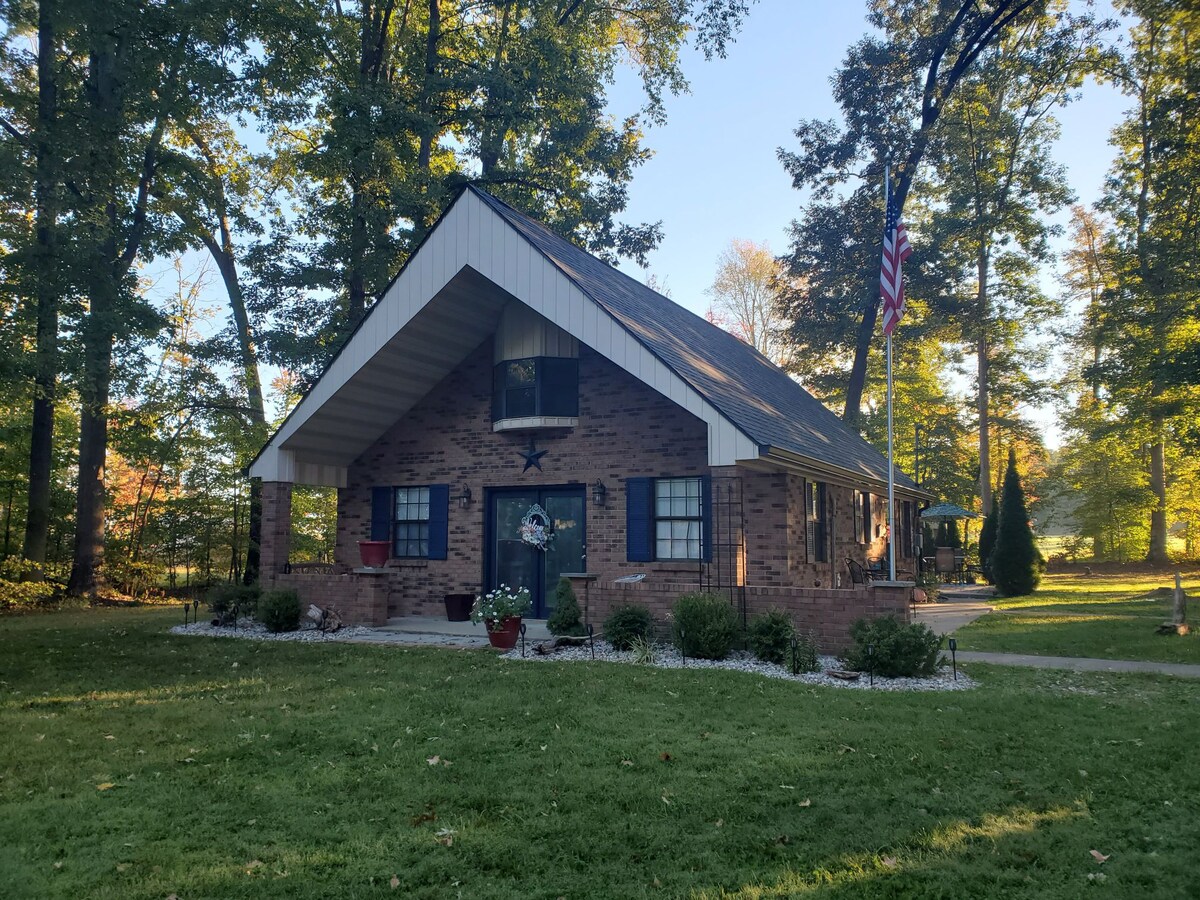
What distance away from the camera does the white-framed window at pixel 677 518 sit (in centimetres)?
1270

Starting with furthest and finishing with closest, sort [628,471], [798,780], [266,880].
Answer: [628,471] → [798,780] → [266,880]

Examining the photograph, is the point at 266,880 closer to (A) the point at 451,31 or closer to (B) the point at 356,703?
(B) the point at 356,703

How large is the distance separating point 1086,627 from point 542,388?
32.0 feet

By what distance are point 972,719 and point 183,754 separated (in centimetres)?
626

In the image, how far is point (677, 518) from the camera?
1280cm

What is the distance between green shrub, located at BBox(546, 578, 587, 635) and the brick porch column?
5.12 metres

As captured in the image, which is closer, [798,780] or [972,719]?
[798,780]

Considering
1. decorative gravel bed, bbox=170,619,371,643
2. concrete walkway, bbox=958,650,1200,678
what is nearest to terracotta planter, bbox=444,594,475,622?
decorative gravel bed, bbox=170,619,371,643

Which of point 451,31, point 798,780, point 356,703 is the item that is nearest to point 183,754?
point 356,703

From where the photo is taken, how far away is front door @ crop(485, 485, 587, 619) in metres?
13.8

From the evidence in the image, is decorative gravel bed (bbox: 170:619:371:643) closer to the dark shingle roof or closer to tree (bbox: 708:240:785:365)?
the dark shingle roof

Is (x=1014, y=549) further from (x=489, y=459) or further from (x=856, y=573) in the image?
(x=489, y=459)

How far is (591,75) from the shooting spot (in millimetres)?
23094

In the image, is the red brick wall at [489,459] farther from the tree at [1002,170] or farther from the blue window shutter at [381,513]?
the tree at [1002,170]
